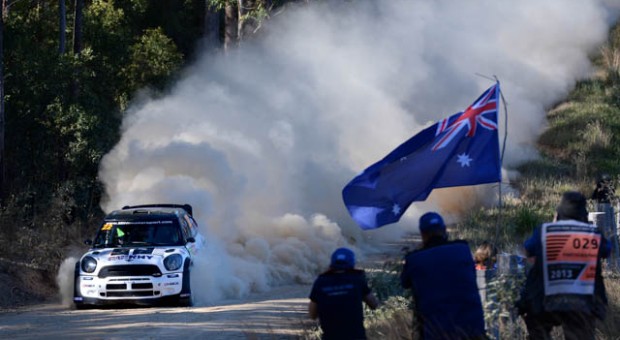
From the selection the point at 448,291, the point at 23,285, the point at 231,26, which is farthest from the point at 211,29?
the point at 448,291

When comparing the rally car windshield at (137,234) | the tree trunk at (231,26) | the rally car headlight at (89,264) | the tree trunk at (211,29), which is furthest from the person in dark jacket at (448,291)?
the tree trunk at (211,29)

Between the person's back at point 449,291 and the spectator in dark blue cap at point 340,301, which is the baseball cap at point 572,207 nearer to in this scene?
the person's back at point 449,291

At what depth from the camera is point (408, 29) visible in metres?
36.2

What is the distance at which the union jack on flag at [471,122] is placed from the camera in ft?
38.8

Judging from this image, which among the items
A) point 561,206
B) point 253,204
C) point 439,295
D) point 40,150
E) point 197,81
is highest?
point 197,81

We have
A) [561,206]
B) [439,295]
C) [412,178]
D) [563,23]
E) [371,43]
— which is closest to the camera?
[439,295]

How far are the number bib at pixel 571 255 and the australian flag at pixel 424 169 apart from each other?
2.42 meters

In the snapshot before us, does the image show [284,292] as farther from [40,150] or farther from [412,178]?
[40,150]

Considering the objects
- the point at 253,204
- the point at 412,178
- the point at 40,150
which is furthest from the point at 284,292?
the point at 40,150

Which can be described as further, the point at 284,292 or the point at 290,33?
the point at 290,33

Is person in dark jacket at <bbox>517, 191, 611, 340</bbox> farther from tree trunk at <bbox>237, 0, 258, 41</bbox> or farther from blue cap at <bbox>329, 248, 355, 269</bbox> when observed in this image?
tree trunk at <bbox>237, 0, 258, 41</bbox>

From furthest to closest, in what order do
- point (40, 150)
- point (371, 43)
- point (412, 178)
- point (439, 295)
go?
point (371, 43) → point (40, 150) → point (412, 178) → point (439, 295)

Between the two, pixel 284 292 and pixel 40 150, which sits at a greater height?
pixel 40 150

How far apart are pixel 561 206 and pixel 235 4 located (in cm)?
2774
